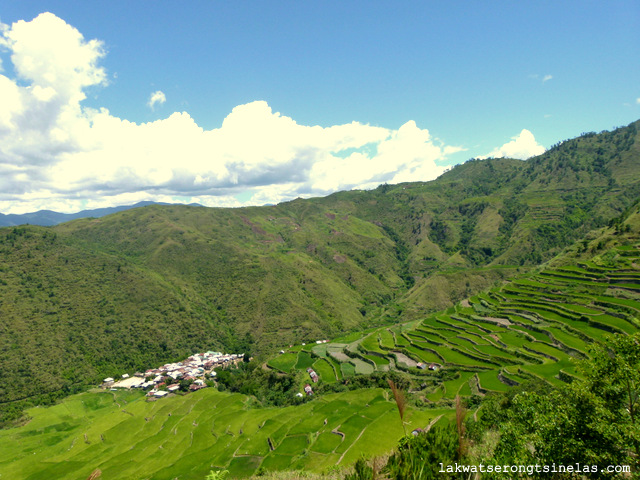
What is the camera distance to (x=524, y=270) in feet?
376

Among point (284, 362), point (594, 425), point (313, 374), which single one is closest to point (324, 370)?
point (313, 374)

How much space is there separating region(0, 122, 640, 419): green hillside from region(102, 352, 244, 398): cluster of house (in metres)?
8.99

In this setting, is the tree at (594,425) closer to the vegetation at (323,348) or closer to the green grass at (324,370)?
the vegetation at (323,348)

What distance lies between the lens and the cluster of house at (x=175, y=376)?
85062 millimetres

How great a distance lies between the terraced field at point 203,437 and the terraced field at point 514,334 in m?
12.5

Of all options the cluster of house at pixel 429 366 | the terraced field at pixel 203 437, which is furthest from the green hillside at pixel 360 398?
the cluster of house at pixel 429 366

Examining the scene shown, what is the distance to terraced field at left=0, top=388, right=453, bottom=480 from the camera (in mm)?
33688

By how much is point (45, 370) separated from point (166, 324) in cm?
3640

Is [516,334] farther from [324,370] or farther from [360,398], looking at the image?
[324,370]

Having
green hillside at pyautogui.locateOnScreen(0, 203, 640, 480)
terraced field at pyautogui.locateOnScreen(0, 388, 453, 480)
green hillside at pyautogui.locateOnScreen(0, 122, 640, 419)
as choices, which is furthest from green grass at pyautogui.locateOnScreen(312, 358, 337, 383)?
terraced field at pyautogui.locateOnScreen(0, 388, 453, 480)

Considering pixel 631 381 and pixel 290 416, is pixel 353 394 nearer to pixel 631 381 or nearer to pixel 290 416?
pixel 290 416

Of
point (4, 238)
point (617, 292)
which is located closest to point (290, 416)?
point (617, 292)

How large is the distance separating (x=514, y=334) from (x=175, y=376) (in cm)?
8920

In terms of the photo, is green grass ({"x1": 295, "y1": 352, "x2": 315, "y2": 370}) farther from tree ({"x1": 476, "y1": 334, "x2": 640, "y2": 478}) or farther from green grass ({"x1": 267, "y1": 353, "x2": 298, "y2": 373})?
tree ({"x1": 476, "y1": 334, "x2": 640, "y2": 478})
